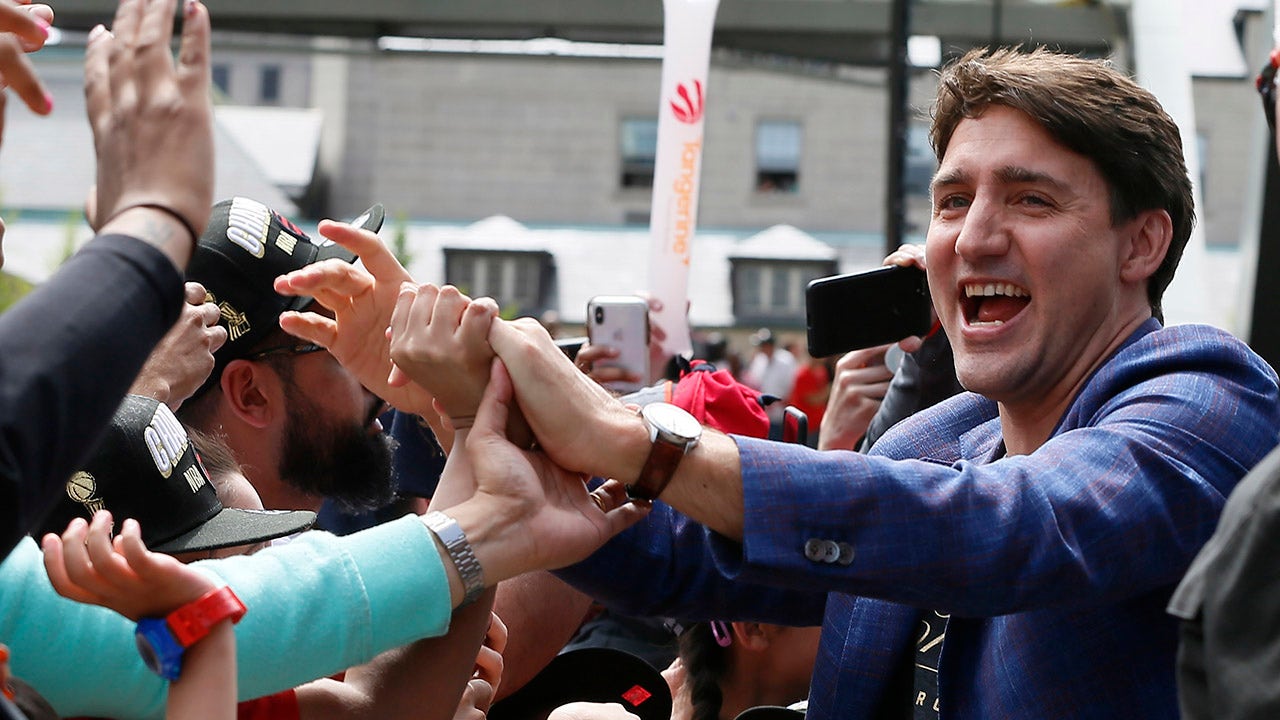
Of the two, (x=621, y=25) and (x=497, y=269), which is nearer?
(x=621, y=25)

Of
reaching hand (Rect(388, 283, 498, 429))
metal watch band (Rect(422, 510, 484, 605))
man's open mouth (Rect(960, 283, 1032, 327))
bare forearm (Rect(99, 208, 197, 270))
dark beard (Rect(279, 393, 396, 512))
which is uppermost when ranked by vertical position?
bare forearm (Rect(99, 208, 197, 270))

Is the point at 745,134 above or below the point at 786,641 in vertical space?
above

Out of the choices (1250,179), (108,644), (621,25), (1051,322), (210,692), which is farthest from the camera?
(621,25)

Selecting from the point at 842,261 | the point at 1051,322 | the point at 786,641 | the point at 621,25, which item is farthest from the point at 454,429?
the point at 842,261

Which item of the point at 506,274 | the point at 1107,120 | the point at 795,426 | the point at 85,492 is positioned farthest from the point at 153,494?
the point at 506,274

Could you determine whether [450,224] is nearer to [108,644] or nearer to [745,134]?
[745,134]

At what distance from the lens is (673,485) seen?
191cm

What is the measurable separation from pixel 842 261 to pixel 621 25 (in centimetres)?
1448

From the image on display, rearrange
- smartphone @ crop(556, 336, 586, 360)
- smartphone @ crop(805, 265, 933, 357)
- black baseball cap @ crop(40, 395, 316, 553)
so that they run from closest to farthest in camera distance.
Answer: black baseball cap @ crop(40, 395, 316, 553) → smartphone @ crop(805, 265, 933, 357) → smartphone @ crop(556, 336, 586, 360)

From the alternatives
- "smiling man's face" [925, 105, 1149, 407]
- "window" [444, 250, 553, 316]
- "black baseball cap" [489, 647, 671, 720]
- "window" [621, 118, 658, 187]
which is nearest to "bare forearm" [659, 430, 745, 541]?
"smiling man's face" [925, 105, 1149, 407]

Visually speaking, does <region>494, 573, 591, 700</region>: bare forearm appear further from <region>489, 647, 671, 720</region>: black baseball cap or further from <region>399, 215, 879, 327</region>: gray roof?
<region>399, 215, 879, 327</region>: gray roof

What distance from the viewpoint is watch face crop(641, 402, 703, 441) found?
1.91 metres

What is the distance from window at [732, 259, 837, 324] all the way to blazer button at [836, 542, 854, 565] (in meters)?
23.6

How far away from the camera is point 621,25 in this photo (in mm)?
12688
